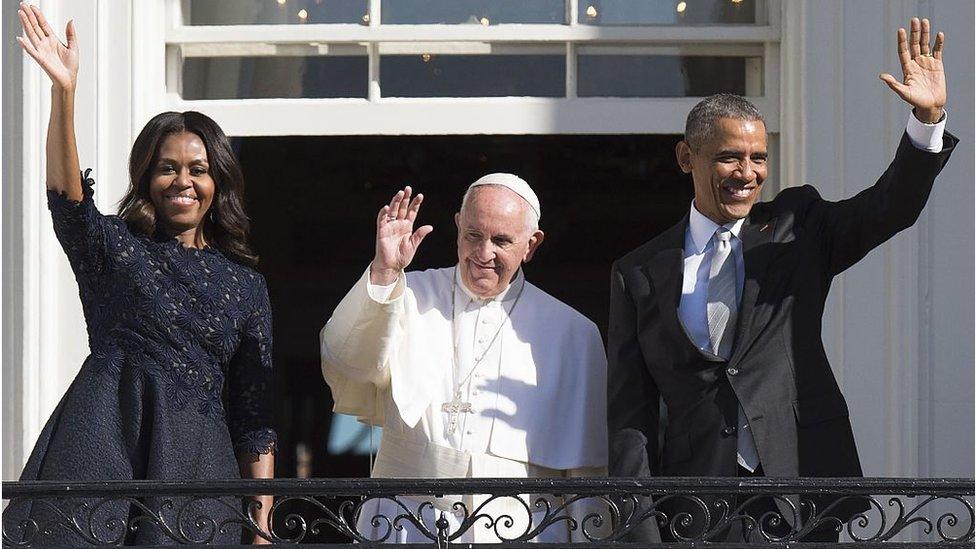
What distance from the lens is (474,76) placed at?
17.1ft

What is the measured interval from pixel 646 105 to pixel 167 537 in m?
2.21

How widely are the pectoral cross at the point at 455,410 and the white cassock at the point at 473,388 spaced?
0.4 inches

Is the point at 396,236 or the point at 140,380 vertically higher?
the point at 396,236

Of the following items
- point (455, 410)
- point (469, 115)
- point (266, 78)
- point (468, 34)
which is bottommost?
point (455, 410)

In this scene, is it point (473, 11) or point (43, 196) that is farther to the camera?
point (473, 11)

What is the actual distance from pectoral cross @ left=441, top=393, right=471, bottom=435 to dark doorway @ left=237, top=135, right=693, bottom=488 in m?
3.67

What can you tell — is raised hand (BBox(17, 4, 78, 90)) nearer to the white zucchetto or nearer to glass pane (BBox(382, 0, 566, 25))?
the white zucchetto

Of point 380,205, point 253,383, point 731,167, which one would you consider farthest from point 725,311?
point 380,205

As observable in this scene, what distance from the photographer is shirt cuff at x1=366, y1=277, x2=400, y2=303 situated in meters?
3.92

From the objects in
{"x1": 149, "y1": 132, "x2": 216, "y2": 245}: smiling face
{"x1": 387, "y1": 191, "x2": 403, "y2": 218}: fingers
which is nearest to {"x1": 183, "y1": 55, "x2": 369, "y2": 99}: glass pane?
{"x1": 149, "y1": 132, "x2": 216, "y2": 245}: smiling face

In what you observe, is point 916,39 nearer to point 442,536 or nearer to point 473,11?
point 442,536

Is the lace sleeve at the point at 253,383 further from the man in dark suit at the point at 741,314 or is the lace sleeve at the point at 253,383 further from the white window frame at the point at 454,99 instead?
the white window frame at the point at 454,99

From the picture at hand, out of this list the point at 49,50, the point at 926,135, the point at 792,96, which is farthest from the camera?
the point at 792,96

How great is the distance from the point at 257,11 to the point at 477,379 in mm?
1727
